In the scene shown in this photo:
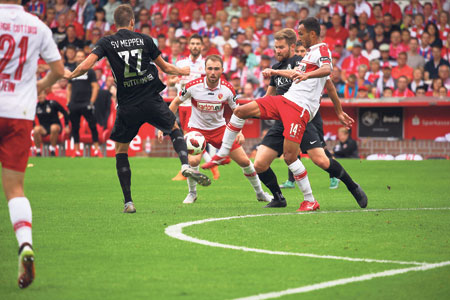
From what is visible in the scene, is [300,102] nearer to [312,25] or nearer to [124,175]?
[312,25]

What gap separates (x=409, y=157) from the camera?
20422 mm

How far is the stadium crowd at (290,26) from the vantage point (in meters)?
22.0

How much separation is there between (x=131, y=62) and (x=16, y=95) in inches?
140

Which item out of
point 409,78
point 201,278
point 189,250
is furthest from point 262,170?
point 409,78

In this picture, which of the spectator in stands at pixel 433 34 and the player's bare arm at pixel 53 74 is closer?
the player's bare arm at pixel 53 74

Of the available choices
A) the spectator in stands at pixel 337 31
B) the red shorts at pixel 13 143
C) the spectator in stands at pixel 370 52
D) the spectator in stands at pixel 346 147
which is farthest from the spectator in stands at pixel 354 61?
the red shorts at pixel 13 143

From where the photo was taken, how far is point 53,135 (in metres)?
22.6

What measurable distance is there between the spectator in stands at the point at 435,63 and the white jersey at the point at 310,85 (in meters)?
13.0

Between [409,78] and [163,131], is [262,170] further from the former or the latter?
[409,78]

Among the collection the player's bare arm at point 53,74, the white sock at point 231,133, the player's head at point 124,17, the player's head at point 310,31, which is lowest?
the white sock at point 231,133

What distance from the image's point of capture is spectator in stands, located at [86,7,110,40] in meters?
27.6

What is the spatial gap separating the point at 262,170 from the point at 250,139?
1122 cm

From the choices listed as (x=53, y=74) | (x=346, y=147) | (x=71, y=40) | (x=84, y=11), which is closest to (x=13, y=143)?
(x=53, y=74)

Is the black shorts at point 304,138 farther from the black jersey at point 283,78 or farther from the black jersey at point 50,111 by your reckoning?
the black jersey at point 50,111
